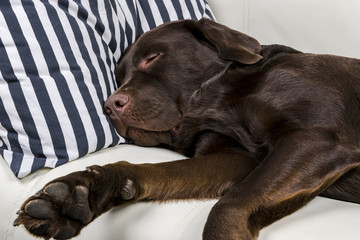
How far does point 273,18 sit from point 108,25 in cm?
79

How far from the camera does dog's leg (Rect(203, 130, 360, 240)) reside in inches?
47.9

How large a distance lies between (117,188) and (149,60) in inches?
21.8

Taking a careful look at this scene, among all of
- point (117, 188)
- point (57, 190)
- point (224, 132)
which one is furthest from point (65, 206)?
point (224, 132)

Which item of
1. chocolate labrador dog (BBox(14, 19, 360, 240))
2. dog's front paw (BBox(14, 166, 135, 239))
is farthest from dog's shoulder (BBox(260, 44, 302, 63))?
dog's front paw (BBox(14, 166, 135, 239))

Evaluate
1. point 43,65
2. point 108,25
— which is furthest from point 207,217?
point 108,25

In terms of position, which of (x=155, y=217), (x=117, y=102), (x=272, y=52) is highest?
(x=272, y=52)

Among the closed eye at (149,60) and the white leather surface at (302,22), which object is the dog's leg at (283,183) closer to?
the closed eye at (149,60)

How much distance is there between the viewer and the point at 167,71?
1.67 m

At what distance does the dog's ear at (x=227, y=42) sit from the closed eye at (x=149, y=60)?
14 centimetres

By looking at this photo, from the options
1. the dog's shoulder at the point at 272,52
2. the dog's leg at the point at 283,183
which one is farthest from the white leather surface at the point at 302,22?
the dog's leg at the point at 283,183

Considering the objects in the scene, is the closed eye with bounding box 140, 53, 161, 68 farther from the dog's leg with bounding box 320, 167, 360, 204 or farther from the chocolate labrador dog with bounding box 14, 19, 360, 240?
the dog's leg with bounding box 320, 167, 360, 204

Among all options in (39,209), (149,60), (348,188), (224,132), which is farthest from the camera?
(149,60)

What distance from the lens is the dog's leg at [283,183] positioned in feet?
4.00

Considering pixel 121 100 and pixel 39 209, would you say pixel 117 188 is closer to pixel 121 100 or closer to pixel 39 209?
pixel 39 209
